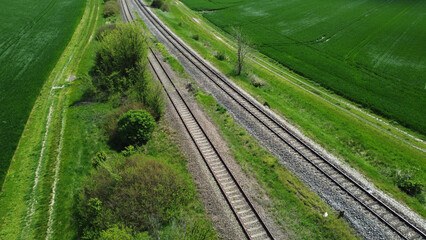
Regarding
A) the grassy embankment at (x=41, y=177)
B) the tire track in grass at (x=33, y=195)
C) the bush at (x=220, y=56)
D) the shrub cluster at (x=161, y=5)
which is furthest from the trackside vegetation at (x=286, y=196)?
the shrub cluster at (x=161, y=5)

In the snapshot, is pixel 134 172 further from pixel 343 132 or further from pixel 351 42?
pixel 351 42

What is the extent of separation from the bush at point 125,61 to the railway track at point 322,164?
30.5 feet

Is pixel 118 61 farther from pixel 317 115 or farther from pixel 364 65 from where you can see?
pixel 364 65

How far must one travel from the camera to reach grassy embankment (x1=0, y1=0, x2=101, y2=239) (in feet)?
46.7

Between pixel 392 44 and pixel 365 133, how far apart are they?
35.5 m

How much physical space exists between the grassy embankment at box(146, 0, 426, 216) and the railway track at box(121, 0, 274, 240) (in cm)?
921

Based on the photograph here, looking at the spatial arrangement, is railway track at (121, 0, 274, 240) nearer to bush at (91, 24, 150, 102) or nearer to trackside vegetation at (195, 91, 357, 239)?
trackside vegetation at (195, 91, 357, 239)

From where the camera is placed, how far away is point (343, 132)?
2423 centimetres

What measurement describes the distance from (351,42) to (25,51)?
58239 millimetres

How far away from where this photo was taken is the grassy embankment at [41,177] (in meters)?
14.2

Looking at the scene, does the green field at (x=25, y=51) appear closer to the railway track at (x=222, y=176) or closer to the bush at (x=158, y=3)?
the railway track at (x=222, y=176)

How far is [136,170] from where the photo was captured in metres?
15.1

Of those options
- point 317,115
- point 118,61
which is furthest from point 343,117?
point 118,61

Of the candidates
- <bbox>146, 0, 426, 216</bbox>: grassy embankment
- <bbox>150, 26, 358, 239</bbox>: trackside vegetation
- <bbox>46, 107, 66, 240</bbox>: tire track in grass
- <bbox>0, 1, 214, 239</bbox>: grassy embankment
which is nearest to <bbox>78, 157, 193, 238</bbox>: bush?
<bbox>0, 1, 214, 239</bbox>: grassy embankment
